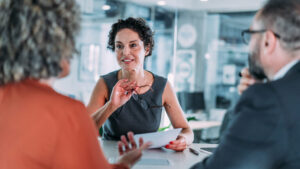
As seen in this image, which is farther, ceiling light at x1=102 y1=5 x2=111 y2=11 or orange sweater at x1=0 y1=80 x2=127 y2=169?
ceiling light at x1=102 y1=5 x2=111 y2=11

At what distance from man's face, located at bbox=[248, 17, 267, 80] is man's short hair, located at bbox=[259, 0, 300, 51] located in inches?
2.4

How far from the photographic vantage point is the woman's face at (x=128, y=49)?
257cm

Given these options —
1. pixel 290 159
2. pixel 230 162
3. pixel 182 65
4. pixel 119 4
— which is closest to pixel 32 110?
pixel 230 162

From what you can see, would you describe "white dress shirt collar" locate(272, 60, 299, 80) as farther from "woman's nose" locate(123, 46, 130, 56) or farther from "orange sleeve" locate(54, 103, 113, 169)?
"woman's nose" locate(123, 46, 130, 56)

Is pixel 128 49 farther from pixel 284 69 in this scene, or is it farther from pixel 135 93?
pixel 284 69

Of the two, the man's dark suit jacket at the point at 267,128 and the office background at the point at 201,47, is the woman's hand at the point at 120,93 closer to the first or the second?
the man's dark suit jacket at the point at 267,128

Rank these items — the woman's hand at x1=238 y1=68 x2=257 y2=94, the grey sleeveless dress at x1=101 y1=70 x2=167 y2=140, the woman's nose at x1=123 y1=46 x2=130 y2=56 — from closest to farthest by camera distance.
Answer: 1. the woman's hand at x1=238 y1=68 x2=257 y2=94
2. the grey sleeveless dress at x1=101 y1=70 x2=167 y2=140
3. the woman's nose at x1=123 y1=46 x2=130 y2=56

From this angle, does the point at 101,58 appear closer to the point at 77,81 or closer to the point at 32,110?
the point at 77,81

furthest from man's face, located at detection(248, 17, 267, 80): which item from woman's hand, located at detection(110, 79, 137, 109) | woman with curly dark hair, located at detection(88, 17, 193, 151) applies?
woman with curly dark hair, located at detection(88, 17, 193, 151)

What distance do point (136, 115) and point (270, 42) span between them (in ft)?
4.76

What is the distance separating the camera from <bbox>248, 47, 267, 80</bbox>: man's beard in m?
1.23

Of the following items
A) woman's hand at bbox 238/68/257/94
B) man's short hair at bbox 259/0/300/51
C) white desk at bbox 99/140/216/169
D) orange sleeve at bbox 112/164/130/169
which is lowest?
white desk at bbox 99/140/216/169

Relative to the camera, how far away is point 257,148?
1.06 meters

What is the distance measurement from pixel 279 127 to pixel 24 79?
0.80m
